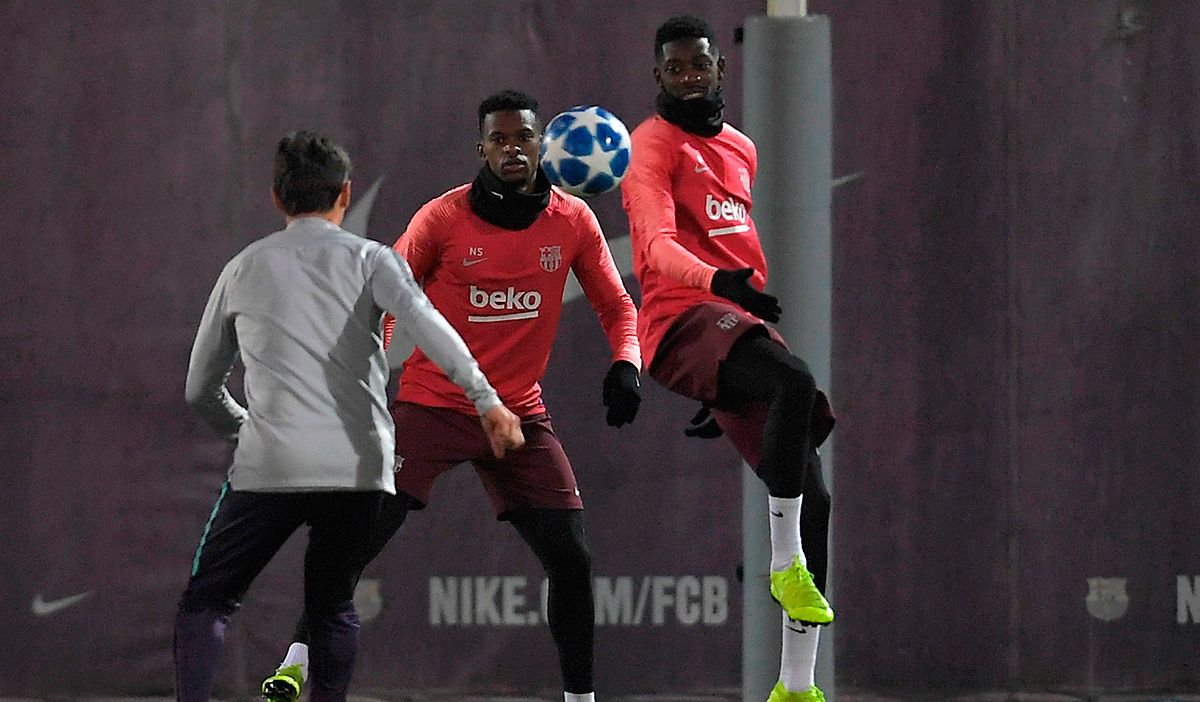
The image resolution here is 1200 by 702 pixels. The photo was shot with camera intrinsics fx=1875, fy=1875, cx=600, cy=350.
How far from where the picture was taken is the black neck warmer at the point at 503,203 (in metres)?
5.93

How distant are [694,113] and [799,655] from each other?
174cm

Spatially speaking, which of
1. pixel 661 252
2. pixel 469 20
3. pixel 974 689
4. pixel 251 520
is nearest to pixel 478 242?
pixel 661 252

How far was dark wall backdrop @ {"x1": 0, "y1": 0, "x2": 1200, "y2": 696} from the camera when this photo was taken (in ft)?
25.5

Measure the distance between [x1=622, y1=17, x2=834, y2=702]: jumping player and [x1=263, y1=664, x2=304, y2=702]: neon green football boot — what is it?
58.3 inches

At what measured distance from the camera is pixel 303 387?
16.0 feet

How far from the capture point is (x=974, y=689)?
786 cm

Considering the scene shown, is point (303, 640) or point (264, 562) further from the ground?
point (264, 562)

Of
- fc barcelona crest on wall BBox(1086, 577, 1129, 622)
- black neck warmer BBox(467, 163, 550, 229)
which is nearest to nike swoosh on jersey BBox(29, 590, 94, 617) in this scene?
black neck warmer BBox(467, 163, 550, 229)

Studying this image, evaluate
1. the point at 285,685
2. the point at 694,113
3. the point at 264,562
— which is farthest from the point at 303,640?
the point at 694,113

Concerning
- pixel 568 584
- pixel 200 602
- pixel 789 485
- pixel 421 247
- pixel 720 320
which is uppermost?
pixel 421 247

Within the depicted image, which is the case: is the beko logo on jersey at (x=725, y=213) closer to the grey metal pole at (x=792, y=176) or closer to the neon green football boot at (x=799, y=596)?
the grey metal pole at (x=792, y=176)

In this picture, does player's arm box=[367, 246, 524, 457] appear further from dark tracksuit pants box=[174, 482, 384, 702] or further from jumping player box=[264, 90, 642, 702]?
jumping player box=[264, 90, 642, 702]

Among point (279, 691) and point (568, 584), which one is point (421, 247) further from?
point (279, 691)

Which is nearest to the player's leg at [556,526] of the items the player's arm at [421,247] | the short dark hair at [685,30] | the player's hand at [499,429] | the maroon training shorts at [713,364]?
the maroon training shorts at [713,364]
